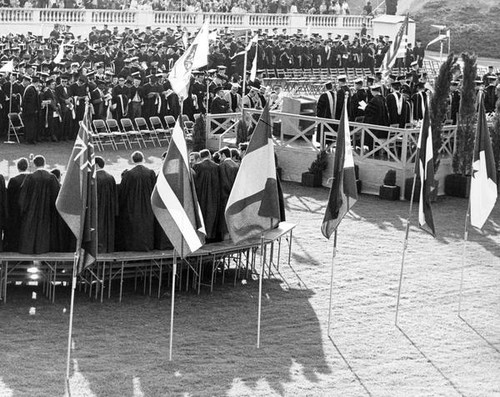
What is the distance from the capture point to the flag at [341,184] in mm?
15914

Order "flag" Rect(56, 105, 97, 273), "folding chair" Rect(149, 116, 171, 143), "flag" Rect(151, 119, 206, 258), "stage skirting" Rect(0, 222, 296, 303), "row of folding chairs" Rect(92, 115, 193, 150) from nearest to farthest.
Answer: "flag" Rect(56, 105, 97, 273) → "flag" Rect(151, 119, 206, 258) → "stage skirting" Rect(0, 222, 296, 303) → "row of folding chairs" Rect(92, 115, 193, 150) → "folding chair" Rect(149, 116, 171, 143)

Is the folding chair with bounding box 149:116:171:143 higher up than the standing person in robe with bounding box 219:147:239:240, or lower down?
lower down

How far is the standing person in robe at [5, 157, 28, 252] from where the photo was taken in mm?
17000

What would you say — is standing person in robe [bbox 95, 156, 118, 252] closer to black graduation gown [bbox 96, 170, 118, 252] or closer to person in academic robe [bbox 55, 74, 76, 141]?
black graduation gown [bbox 96, 170, 118, 252]

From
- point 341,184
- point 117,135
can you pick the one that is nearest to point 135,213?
point 341,184

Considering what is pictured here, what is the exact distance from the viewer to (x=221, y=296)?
17406mm

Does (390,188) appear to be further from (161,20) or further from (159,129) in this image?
(161,20)

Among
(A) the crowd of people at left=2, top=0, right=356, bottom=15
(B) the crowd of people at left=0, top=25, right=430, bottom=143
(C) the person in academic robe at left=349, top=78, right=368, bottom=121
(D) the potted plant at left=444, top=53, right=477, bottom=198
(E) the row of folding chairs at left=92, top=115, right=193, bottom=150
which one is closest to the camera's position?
(D) the potted plant at left=444, top=53, right=477, bottom=198

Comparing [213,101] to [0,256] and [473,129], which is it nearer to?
[473,129]

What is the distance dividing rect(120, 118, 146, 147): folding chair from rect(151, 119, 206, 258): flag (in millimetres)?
14232

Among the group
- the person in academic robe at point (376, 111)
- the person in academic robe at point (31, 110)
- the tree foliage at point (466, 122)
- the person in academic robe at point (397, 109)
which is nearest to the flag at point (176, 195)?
the tree foliage at point (466, 122)

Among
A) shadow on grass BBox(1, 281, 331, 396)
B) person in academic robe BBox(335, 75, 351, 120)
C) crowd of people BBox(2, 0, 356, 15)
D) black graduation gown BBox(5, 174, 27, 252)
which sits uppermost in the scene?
crowd of people BBox(2, 0, 356, 15)

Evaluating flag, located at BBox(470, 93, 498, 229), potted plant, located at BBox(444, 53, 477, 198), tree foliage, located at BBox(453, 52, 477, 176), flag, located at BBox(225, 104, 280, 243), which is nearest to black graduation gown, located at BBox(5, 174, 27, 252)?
flag, located at BBox(225, 104, 280, 243)

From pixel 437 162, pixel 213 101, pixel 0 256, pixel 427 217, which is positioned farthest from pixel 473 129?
pixel 0 256
